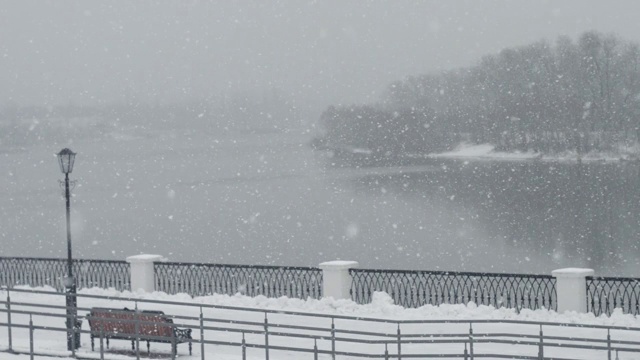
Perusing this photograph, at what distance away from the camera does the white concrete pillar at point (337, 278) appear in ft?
68.2

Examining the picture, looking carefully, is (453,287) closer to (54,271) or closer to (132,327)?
(132,327)

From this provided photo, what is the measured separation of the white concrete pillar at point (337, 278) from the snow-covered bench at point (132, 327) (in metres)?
4.67

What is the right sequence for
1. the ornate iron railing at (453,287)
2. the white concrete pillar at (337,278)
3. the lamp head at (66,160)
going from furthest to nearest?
1. the white concrete pillar at (337,278)
2. the ornate iron railing at (453,287)
3. the lamp head at (66,160)

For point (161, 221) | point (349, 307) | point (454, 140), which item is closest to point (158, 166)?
point (454, 140)

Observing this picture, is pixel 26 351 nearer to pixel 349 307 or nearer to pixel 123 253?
pixel 349 307

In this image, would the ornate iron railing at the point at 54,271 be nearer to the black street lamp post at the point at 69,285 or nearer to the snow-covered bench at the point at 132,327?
the black street lamp post at the point at 69,285

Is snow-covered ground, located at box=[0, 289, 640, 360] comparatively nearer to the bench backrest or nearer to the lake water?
the bench backrest

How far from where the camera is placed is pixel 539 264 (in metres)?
52.3

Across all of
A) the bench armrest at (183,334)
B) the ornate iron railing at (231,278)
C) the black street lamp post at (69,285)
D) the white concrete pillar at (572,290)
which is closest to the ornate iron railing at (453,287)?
the white concrete pillar at (572,290)

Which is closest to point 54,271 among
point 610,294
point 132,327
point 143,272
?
point 143,272

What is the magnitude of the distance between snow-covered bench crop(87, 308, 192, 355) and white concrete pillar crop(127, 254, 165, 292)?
573cm

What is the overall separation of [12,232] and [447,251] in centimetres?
3811

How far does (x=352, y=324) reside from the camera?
747 inches

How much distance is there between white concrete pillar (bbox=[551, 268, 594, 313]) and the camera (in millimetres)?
19078
